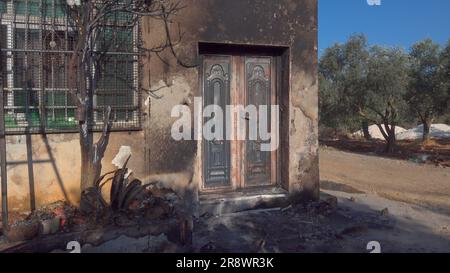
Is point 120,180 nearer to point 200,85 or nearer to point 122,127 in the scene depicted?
point 122,127

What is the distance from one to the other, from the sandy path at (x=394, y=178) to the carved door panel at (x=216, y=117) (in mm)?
3547

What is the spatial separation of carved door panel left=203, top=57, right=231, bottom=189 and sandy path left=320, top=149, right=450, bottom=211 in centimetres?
355

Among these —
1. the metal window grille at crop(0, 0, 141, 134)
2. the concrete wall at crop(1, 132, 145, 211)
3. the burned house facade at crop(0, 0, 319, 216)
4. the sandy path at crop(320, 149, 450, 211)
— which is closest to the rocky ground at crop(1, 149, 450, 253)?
the sandy path at crop(320, 149, 450, 211)

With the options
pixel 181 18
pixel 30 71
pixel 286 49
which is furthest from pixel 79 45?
pixel 286 49

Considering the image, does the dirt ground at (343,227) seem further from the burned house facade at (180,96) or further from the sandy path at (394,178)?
the burned house facade at (180,96)

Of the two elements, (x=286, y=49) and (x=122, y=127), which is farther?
(x=286, y=49)

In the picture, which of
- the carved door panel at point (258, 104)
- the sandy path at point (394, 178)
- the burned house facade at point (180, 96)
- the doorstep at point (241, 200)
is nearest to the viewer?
the burned house facade at point (180, 96)

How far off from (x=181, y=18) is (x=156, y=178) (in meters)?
2.15

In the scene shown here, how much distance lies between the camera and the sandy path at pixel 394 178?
7.87 metres

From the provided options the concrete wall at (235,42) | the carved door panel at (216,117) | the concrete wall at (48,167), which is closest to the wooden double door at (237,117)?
the carved door panel at (216,117)

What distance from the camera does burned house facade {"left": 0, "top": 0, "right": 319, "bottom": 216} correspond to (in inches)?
183

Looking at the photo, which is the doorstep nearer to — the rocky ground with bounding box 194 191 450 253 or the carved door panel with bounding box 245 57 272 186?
the rocky ground with bounding box 194 191 450 253

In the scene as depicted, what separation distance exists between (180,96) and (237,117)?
1.01 meters

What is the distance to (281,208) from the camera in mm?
5871
